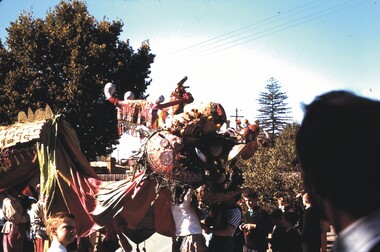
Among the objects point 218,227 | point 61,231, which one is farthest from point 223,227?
point 61,231

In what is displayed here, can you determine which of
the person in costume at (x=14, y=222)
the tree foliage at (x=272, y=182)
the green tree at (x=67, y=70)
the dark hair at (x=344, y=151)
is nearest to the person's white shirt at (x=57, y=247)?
the dark hair at (x=344, y=151)

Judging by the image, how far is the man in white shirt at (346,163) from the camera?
1504 millimetres

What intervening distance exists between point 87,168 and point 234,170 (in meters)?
2.37

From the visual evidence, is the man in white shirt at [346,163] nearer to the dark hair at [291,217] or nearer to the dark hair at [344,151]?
the dark hair at [344,151]

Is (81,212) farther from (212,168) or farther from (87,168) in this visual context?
(212,168)

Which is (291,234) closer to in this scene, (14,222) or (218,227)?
(218,227)

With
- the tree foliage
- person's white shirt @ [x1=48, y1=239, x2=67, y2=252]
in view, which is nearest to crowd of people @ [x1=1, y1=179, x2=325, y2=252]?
person's white shirt @ [x1=48, y1=239, x2=67, y2=252]

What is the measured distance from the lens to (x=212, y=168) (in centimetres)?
761

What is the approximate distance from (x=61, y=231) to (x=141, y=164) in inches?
133

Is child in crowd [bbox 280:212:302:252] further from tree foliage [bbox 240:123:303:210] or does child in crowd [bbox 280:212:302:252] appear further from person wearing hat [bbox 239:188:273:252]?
tree foliage [bbox 240:123:303:210]

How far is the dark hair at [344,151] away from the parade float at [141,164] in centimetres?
570

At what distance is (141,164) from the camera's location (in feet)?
25.3

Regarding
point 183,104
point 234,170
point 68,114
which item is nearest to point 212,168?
point 234,170

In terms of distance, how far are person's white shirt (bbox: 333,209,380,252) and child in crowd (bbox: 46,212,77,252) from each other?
3.15m
